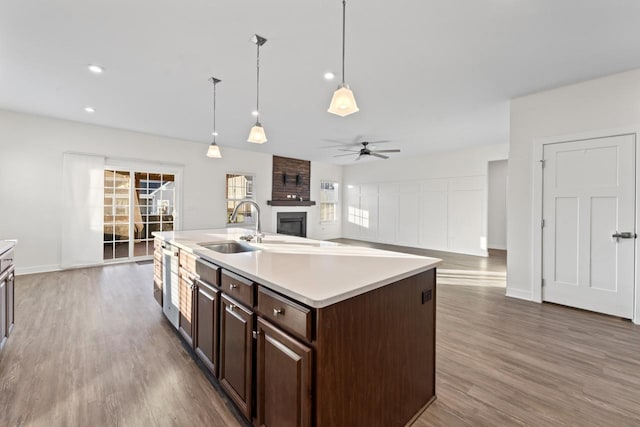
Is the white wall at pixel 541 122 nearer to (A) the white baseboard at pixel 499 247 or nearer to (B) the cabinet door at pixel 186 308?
(B) the cabinet door at pixel 186 308

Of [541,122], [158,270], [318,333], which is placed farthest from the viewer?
[541,122]

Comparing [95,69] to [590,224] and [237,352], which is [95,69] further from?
[590,224]

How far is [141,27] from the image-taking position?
2303mm

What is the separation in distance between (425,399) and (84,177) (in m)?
6.24

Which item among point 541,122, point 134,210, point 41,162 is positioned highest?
point 541,122

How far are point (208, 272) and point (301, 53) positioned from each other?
88.1 inches

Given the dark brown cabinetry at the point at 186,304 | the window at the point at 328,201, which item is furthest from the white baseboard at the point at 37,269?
the window at the point at 328,201

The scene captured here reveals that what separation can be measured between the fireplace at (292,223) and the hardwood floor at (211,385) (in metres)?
5.00

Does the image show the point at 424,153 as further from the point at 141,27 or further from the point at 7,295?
the point at 7,295

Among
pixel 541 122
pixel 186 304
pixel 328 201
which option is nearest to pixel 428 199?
pixel 328 201

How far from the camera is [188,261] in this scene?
7.01 feet

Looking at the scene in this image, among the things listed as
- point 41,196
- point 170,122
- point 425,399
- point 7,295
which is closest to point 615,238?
point 425,399

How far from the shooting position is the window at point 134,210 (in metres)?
5.36

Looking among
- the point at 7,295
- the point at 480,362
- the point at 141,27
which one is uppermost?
the point at 141,27
